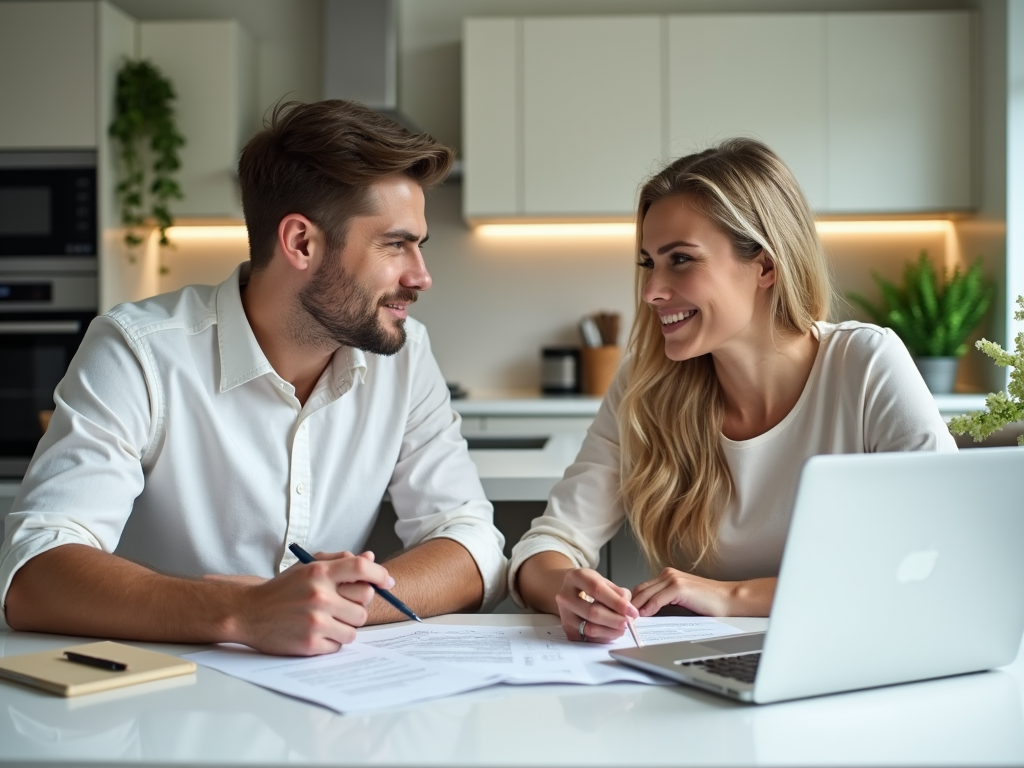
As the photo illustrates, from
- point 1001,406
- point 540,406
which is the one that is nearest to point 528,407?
point 540,406

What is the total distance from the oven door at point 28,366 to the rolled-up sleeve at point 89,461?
255 centimetres

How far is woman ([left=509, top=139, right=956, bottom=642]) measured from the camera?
1638 mm

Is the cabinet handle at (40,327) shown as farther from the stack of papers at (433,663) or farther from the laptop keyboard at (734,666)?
the laptop keyboard at (734,666)

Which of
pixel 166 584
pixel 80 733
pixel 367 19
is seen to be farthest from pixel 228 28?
pixel 80 733

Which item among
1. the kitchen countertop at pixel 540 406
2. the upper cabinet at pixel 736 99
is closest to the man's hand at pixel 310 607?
the kitchen countertop at pixel 540 406

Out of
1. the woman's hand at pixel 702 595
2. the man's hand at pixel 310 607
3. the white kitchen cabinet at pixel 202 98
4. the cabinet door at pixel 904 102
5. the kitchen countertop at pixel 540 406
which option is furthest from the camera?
the white kitchen cabinet at pixel 202 98

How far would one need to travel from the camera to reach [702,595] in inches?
54.4

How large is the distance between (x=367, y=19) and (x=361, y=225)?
2703mm

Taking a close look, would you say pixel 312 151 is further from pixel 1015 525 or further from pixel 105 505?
pixel 1015 525

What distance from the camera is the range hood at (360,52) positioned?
4094mm

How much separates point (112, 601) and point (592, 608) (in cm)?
57

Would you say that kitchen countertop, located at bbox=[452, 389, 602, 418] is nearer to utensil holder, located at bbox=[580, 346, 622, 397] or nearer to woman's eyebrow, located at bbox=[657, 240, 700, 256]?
utensil holder, located at bbox=[580, 346, 622, 397]

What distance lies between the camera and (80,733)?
0.88 meters

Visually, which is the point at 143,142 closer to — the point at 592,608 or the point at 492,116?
Answer: the point at 492,116
